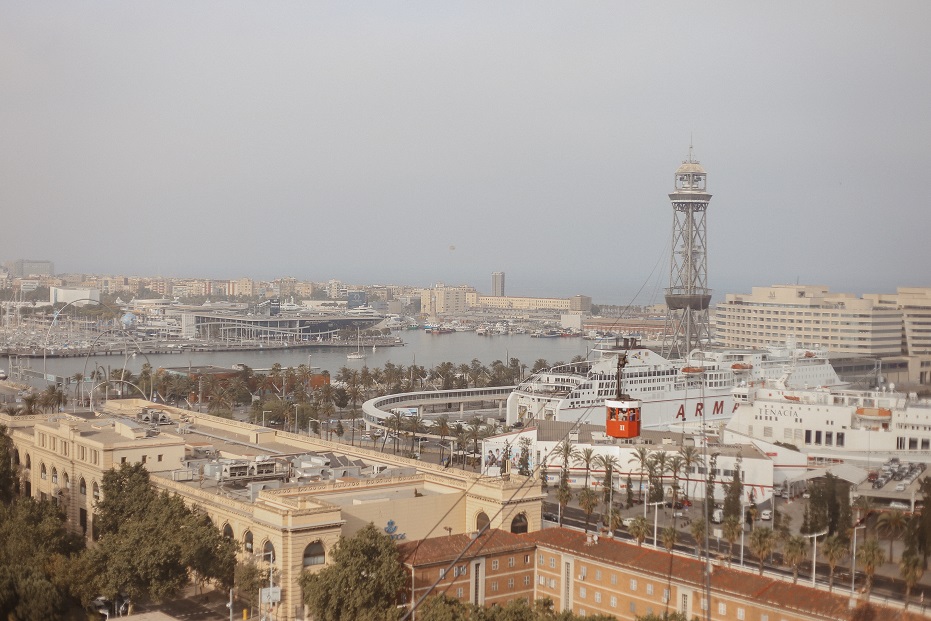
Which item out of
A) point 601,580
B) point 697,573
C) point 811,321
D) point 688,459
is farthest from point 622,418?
point 811,321

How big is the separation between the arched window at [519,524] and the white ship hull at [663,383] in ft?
26.3

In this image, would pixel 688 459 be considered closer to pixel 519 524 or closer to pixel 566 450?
pixel 566 450

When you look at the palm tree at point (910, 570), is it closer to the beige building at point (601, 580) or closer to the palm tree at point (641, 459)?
the beige building at point (601, 580)

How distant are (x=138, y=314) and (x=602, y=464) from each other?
5257 centimetres

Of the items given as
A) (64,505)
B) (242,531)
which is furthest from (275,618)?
(64,505)

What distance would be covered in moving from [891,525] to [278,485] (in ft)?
16.4

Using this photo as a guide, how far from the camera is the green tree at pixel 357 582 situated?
6.93 m

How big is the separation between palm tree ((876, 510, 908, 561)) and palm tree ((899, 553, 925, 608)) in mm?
987

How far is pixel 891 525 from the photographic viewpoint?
8695 mm

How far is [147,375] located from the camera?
23.2m

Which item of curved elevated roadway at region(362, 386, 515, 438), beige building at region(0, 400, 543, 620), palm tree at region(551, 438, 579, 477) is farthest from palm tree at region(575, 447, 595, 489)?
curved elevated roadway at region(362, 386, 515, 438)

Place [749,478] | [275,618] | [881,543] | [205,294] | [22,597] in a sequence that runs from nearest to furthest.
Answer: [22,597] → [275,618] → [881,543] → [749,478] → [205,294]

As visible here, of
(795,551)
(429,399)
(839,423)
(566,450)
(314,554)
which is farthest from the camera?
(429,399)

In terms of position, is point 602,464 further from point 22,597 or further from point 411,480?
point 22,597
